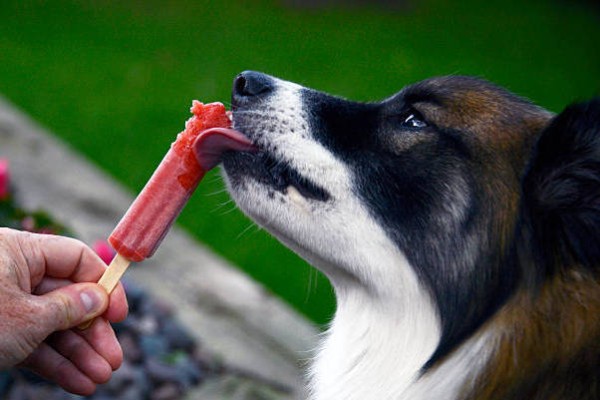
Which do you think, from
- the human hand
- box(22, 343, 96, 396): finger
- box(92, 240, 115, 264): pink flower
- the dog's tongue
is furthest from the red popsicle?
box(92, 240, 115, 264): pink flower

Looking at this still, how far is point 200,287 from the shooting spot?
5051 millimetres

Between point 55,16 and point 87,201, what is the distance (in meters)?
5.02

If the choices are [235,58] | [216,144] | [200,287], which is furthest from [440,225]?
[235,58]

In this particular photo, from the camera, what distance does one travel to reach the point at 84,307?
2.51 metres

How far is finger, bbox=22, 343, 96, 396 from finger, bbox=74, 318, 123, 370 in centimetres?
7

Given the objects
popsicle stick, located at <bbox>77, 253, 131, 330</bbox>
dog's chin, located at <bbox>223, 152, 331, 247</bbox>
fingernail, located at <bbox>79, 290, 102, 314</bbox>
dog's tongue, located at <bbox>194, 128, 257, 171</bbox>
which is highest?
dog's tongue, located at <bbox>194, 128, 257, 171</bbox>

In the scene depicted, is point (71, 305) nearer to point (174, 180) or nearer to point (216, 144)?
point (174, 180)

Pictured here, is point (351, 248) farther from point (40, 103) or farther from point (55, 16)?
point (55, 16)

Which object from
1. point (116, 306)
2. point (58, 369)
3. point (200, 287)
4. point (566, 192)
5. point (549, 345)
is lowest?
point (200, 287)

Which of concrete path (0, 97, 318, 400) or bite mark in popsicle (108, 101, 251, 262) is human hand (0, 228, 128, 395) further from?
concrete path (0, 97, 318, 400)

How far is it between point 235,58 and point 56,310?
7421 mm

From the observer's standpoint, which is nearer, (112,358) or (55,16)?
(112,358)

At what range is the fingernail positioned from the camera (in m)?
2.52

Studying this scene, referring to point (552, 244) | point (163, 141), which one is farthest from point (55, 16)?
point (552, 244)
